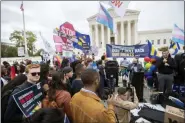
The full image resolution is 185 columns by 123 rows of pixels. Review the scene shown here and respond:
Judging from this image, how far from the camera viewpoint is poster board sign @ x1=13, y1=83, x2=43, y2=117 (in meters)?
1.72

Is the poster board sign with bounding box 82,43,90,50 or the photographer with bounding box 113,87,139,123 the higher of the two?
the poster board sign with bounding box 82,43,90,50

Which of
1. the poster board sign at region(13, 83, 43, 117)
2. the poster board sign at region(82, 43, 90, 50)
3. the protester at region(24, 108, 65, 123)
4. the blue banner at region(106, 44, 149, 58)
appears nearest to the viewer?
the protester at region(24, 108, 65, 123)

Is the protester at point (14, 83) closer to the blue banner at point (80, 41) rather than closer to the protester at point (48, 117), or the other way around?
the protester at point (48, 117)

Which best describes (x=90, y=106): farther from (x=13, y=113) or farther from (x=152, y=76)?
(x=152, y=76)

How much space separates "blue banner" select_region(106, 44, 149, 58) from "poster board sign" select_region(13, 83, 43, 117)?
6.07 meters

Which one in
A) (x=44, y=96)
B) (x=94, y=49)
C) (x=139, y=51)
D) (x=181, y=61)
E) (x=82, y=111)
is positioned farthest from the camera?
(x=94, y=49)

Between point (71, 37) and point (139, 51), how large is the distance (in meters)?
4.08

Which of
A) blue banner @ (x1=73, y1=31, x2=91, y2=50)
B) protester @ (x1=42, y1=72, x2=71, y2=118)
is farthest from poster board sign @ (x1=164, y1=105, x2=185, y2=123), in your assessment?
blue banner @ (x1=73, y1=31, x2=91, y2=50)

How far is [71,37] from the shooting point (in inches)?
371

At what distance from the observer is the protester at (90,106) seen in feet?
5.08

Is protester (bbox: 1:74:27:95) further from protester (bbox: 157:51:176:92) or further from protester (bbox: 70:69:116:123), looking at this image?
protester (bbox: 157:51:176:92)

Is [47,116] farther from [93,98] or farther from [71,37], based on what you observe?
[71,37]

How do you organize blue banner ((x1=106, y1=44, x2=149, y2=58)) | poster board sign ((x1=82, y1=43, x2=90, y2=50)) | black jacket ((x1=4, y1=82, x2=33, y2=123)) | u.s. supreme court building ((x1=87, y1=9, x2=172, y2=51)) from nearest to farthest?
1. black jacket ((x1=4, y1=82, x2=33, y2=123))
2. blue banner ((x1=106, y1=44, x2=149, y2=58))
3. poster board sign ((x1=82, y1=43, x2=90, y2=50))
4. u.s. supreme court building ((x1=87, y1=9, x2=172, y2=51))

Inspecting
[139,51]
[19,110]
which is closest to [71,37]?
[139,51]
